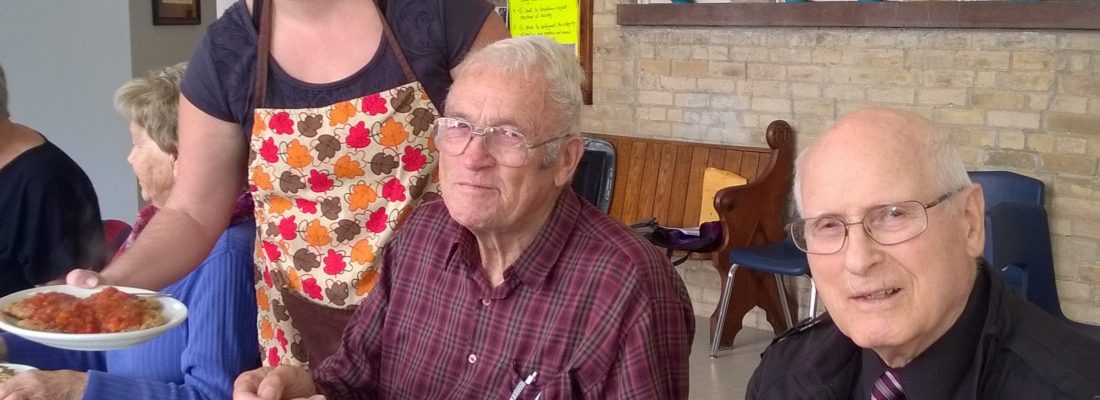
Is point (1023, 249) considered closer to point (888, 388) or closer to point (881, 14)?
point (881, 14)

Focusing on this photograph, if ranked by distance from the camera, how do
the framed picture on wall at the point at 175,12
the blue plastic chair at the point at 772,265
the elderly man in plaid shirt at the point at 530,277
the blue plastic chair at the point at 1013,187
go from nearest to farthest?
the elderly man in plaid shirt at the point at 530,277 < the blue plastic chair at the point at 1013,187 < the blue plastic chair at the point at 772,265 < the framed picture on wall at the point at 175,12

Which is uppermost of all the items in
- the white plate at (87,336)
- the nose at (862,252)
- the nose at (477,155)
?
the nose at (477,155)

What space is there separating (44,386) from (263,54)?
68cm

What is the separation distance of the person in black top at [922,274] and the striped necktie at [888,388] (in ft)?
0.15

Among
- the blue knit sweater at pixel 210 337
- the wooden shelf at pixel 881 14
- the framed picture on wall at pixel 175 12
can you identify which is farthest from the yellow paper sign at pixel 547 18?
the blue knit sweater at pixel 210 337

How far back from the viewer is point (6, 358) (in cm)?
226

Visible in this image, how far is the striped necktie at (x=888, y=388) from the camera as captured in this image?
→ 1412mm

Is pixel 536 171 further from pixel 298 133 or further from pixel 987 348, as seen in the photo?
pixel 987 348

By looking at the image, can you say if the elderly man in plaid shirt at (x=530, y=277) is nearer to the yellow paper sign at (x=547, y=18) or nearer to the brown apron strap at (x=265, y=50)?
the brown apron strap at (x=265, y=50)

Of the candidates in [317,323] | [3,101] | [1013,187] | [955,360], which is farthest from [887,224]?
[1013,187]

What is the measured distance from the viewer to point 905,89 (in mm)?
4523

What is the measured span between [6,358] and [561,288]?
4.14ft

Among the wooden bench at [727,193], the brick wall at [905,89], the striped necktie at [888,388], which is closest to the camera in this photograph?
the striped necktie at [888,388]

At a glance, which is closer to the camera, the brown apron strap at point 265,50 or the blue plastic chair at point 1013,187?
the brown apron strap at point 265,50
